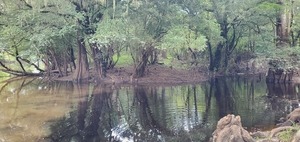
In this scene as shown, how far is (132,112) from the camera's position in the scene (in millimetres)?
13414

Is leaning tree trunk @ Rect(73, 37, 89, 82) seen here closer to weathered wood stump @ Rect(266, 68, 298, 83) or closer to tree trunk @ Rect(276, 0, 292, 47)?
weathered wood stump @ Rect(266, 68, 298, 83)

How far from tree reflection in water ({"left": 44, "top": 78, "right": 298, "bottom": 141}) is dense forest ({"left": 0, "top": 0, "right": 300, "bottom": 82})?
331 centimetres

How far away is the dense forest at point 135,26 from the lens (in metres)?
20.6

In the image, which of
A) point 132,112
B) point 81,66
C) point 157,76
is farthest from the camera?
point 157,76

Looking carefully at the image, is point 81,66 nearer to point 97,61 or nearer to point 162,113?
point 97,61

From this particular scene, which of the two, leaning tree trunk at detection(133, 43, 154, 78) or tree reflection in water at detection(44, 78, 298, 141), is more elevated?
leaning tree trunk at detection(133, 43, 154, 78)

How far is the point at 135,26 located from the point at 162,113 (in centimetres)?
937

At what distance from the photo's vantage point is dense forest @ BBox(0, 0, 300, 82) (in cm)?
2058

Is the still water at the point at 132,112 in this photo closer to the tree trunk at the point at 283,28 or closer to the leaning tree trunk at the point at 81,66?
the tree trunk at the point at 283,28

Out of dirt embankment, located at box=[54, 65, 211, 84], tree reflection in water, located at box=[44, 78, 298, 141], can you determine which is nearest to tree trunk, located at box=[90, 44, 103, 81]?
dirt embankment, located at box=[54, 65, 211, 84]

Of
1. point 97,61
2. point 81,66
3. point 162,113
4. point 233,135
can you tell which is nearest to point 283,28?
point 97,61

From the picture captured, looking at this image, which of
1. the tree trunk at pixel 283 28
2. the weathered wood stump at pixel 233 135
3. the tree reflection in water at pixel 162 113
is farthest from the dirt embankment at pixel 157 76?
the weathered wood stump at pixel 233 135

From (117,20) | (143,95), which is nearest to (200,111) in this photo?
(143,95)

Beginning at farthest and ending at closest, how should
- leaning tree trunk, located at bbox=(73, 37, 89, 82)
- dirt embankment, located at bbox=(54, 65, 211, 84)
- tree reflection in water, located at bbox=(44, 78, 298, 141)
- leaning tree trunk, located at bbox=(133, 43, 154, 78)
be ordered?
1. leaning tree trunk, located at bbox=(73, 37, 89, 82)
2. dirt embankment, located at bbox=(54, 65, 211, 84)
3. leaning tree trunk, located at bbox=(133, 43, 154, 78)
4. tree reflection in water, located at bbox=(44, 78, 298, 141)
